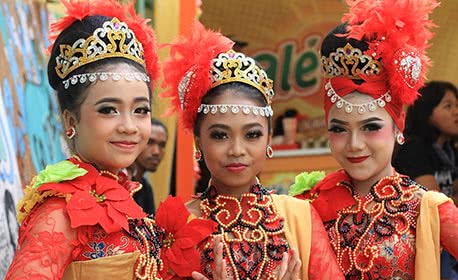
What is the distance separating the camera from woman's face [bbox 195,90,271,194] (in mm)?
3238

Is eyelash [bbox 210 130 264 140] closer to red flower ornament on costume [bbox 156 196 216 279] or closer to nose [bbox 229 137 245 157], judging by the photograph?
nose [bbox 229 137 245 157]

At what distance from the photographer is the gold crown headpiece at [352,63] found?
3.46 metres

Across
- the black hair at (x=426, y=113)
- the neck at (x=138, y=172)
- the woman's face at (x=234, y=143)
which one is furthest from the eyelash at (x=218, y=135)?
the black hair at (x=426, y=113)

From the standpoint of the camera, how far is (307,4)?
26.3 feet

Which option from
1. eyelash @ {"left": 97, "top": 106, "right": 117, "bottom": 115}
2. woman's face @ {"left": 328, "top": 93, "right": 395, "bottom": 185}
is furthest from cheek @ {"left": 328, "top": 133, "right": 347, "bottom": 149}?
eyelash @ {"left": 97, "top": 106, "right": 117, "bottom": 115}

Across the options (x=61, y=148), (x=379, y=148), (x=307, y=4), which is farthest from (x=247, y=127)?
(x=307, y=4)

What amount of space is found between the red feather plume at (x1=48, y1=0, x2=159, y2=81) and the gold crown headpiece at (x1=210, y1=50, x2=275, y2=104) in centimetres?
26

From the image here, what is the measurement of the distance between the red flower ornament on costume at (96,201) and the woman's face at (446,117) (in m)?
4.09

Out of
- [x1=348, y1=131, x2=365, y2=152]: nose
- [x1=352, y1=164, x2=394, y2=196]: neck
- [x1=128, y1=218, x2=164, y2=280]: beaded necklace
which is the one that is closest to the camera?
[x1=128, y1=218, x2=164, y2=280]: beaded necklace

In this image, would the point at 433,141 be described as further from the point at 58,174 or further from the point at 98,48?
A: the point at 58,174

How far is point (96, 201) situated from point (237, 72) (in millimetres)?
884

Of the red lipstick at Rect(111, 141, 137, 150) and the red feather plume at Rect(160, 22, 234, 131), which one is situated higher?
the red feather plume at Rect(160, 22, 234, 131)

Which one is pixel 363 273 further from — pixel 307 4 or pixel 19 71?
pixel 307 4

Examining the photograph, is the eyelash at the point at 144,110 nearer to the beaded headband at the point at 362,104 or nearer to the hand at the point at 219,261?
the hand at the point at 219,261
